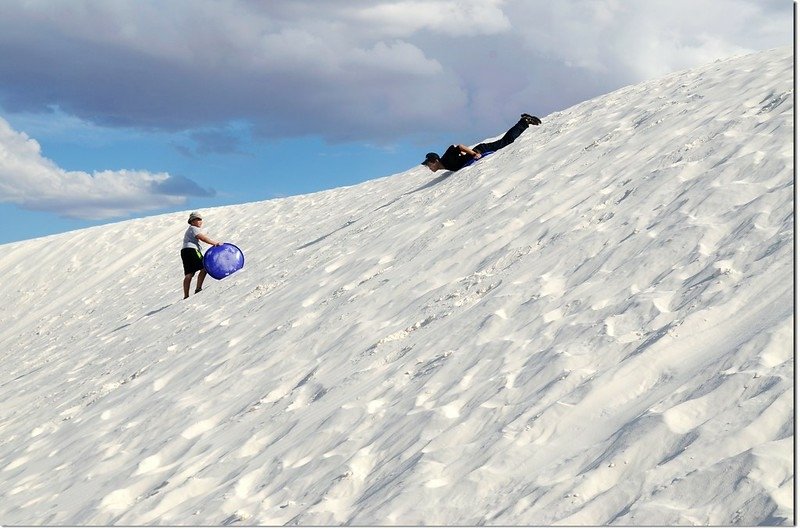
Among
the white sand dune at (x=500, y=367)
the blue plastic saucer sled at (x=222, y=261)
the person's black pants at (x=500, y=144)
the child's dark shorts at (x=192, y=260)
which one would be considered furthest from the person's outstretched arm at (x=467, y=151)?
the child's dark shorts at (x=192, y=260)

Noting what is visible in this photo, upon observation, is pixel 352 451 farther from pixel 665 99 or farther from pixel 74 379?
pixel 665 99

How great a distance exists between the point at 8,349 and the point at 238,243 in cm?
481

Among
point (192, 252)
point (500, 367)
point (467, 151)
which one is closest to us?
point (500, 367)

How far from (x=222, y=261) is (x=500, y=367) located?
798cm

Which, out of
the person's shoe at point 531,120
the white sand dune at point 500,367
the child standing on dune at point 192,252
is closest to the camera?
the white sand dune at point 500,367

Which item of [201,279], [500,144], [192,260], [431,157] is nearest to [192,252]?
[192,260]

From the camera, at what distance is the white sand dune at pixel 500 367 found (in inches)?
138

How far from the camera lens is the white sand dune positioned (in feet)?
11.5

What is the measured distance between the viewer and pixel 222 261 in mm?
12070

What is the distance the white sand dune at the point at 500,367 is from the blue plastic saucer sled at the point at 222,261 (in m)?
0.84

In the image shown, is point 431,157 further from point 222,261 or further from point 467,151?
point 222,261

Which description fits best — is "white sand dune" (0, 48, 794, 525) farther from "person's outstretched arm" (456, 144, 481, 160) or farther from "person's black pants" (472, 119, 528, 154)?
"person's black pants" (472, 119, 528, 154)

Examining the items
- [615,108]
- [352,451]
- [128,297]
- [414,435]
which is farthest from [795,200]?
[128,297]

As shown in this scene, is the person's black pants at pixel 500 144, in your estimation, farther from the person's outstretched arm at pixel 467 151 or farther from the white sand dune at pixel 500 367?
the white sand dune at pixel 500 367
